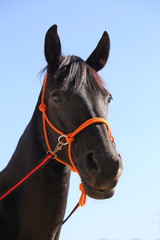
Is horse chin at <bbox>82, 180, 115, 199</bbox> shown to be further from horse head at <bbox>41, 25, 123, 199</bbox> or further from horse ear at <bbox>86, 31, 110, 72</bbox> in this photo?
horse ear at <bbox>86, 31, 110, 72</bbox>

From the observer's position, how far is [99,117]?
12.2 feet

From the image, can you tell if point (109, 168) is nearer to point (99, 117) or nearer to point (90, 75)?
point (99, 117)

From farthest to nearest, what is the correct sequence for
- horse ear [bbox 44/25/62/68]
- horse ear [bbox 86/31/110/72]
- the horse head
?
horse ear [bbox 86/31/110/72], horse ear [bbox 44/25/62/68], the horse head

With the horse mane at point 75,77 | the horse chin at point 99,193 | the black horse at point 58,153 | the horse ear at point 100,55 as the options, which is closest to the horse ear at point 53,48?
the black horse at point 58,153

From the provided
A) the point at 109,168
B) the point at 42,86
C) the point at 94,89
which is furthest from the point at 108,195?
the point at 42,86

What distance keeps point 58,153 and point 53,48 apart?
1.28m

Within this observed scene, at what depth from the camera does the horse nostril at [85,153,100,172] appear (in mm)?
3379

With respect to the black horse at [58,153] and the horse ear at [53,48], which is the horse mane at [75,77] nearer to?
the black horse at [58,153]

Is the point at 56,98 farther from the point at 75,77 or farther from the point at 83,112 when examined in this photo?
the point at 83,112

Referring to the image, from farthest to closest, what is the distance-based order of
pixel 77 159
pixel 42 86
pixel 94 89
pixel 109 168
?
pixel 42 86, pixel 94 89, pixel 77 159, pixel 109 168

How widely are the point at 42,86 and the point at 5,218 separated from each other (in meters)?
1.66

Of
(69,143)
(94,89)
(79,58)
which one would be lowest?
(69,143)

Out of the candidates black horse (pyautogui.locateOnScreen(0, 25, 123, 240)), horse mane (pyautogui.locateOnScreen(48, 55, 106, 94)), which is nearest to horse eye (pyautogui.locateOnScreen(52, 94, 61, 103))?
black horse (pyautogui.locateOnScreen(0, 25, 123, 240))

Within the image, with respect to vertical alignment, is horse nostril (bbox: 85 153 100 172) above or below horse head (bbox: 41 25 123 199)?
below
